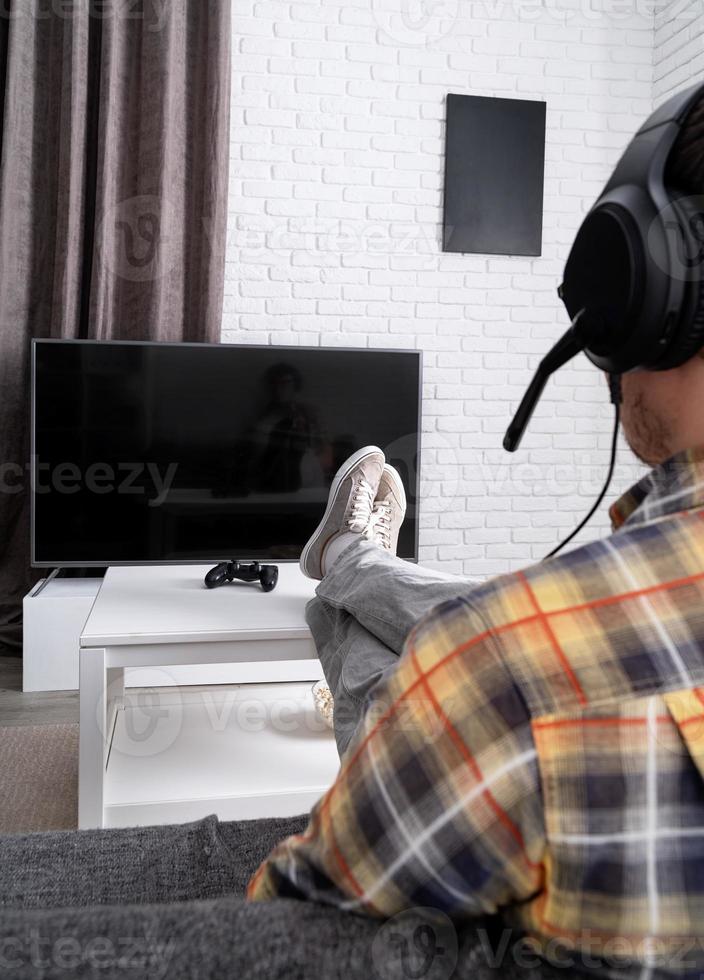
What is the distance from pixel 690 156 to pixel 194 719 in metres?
1.93

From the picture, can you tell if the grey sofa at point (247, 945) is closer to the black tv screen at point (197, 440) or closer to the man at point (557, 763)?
the man at point (557, 763)

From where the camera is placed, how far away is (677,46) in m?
3.51

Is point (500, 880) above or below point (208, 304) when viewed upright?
below

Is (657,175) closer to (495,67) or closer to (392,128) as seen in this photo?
(392,128)

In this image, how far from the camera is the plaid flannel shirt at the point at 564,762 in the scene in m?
0.43

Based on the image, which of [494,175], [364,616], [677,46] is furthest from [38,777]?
[677,46]

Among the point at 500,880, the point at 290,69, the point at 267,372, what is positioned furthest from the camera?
the point at 290,69

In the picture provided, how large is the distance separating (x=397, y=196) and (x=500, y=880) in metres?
3.30

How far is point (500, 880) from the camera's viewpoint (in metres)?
0.44

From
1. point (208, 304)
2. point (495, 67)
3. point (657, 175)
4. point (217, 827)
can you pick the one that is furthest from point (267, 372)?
point (657, 175)

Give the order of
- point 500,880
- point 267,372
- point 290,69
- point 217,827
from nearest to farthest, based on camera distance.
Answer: point 500,880 → point 217,827 → point 267,372 → point 290,69

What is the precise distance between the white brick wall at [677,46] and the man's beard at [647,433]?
11.0 ft

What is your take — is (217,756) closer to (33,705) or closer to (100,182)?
(33,705)

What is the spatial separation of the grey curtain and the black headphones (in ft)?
8.90
